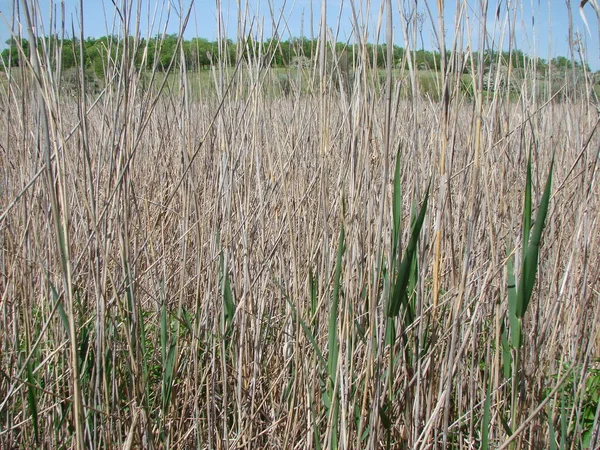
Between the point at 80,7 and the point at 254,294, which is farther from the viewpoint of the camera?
the point at 254,294

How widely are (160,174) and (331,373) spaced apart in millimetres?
1415

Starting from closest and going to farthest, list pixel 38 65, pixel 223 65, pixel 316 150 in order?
pixel 38 65, pixel 223 65, pixel 316 150

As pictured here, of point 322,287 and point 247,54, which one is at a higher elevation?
point 247,54

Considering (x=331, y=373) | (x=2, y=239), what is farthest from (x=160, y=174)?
(x=331, y=373)

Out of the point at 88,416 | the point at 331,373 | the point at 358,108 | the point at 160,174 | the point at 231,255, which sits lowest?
the point at 88,416

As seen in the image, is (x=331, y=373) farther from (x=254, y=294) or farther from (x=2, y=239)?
(x=2, y=239)

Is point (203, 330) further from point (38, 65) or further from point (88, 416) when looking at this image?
point (38, 65)

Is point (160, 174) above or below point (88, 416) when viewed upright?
above

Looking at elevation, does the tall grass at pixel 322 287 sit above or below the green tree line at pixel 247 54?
below

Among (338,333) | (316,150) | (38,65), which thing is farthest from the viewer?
(316,150)

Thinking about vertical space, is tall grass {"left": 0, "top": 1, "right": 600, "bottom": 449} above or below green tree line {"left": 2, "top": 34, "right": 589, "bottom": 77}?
below

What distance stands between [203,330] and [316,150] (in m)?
0.48

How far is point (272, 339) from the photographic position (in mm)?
1249

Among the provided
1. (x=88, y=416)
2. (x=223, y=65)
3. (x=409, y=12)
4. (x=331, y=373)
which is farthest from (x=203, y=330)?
(x=409, y=12)
